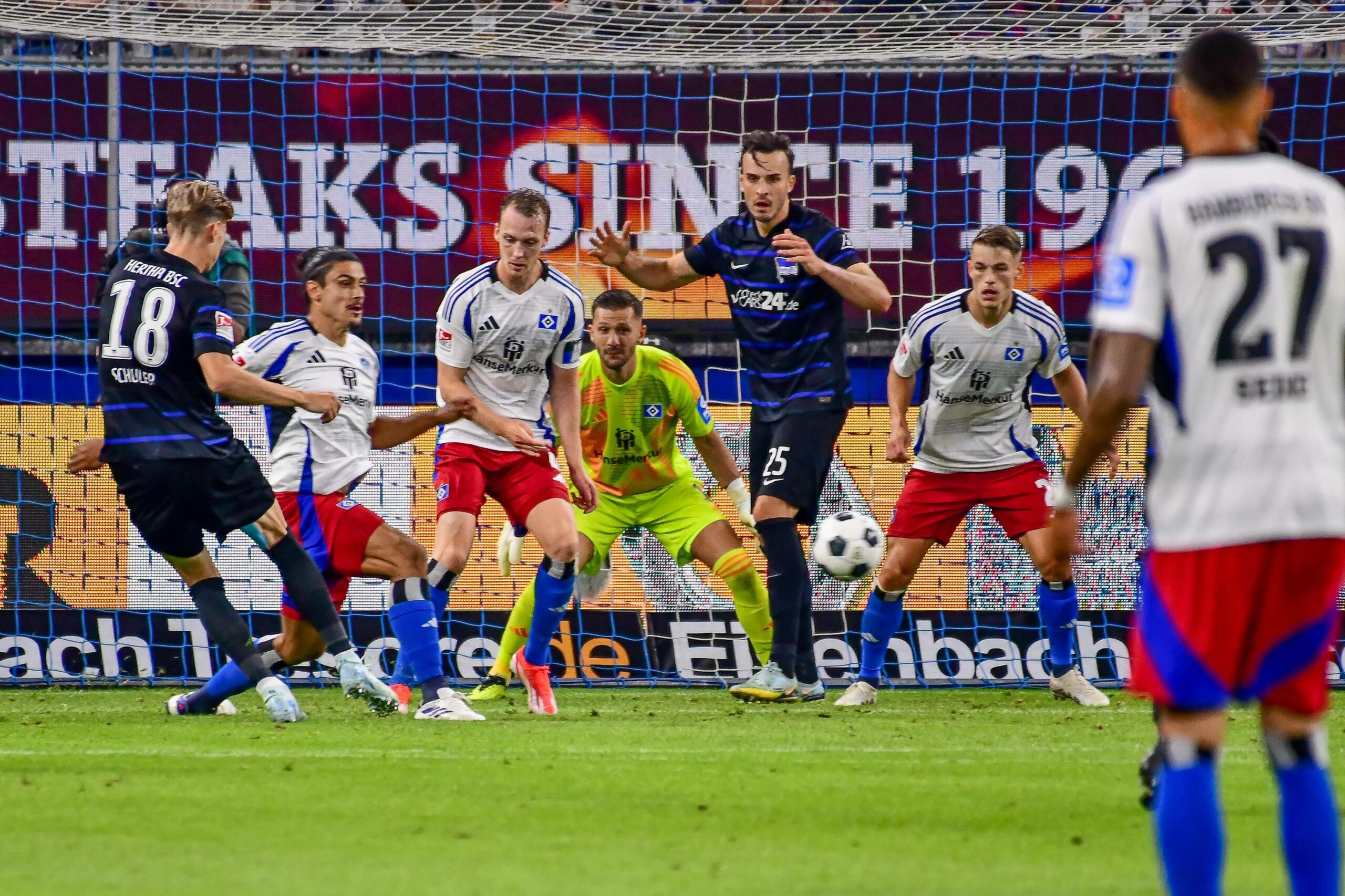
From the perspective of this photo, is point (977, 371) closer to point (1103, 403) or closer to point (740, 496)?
point (740, 496)

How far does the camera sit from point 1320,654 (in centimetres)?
295

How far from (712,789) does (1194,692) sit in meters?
2.23

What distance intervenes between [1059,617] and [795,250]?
2.26 metres

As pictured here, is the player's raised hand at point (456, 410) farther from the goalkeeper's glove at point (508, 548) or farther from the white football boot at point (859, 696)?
the white football boot at point (859, 696)

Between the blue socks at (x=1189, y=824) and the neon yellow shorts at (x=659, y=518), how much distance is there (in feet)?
18.9

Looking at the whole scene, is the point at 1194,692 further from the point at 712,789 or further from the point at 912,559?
the point at 912,559

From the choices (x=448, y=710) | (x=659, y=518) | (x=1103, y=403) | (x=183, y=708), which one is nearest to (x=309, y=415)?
(x=183, y=708)

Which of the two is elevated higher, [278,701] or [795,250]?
[795,250]

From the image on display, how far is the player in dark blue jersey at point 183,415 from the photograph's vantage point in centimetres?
660

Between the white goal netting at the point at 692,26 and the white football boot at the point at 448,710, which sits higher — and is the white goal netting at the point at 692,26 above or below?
above

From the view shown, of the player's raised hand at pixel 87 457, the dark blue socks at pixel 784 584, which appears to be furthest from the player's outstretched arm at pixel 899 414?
the player's raised hand at pixel 87 457

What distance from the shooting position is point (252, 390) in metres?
6.46

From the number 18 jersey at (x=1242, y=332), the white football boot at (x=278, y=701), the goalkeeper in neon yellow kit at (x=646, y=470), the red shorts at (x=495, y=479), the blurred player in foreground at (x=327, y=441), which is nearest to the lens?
the number 18 jersey at (x=1242, y=332)

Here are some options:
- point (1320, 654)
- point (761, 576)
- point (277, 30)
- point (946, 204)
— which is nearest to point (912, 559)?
point (761, 576)
